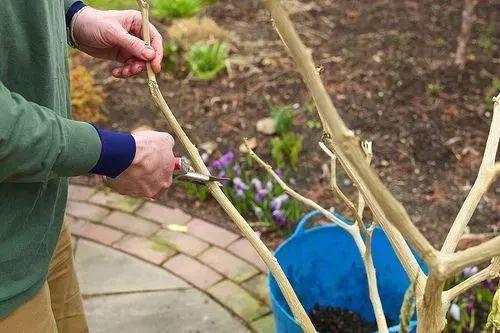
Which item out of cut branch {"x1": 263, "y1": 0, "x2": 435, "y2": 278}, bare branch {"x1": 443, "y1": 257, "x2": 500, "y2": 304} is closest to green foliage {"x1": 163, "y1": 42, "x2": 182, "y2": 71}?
bare branch {"x1": 443, "y1": 257, "x2": 500, "y2": 304}

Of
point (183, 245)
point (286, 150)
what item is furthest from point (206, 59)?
point (183, 245)

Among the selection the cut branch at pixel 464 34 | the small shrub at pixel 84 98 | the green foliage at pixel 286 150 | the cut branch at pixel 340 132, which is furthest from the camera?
the cut branch at pixel 464 34

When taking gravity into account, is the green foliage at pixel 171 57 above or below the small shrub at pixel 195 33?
below

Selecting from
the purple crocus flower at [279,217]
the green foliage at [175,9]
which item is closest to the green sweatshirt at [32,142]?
the purple crocus flower at [279,217]

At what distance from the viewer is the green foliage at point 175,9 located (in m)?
5.18

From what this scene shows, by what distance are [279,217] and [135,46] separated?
1.53 m

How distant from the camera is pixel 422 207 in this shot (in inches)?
131

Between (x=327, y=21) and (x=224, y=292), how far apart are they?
2.71m

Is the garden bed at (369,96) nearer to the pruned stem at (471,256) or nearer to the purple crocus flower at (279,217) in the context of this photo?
the purple crocus flower at (279,217)

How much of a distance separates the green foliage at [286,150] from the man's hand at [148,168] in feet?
6.52

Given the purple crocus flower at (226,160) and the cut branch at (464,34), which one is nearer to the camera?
the purple crocus flower at (226,160)

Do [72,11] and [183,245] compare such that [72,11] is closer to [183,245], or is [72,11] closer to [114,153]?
[114,153]

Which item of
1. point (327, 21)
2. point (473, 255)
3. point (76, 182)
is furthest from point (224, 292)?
point (327, 21)

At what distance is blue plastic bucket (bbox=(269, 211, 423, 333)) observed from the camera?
101 inches
